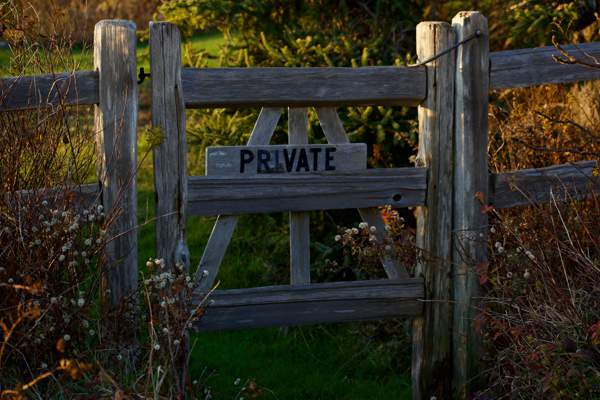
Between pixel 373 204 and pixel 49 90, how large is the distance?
1.77 meters

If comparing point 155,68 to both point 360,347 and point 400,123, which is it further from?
point 400,123

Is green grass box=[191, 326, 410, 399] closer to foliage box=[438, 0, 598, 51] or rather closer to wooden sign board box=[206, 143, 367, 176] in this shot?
wooden sign board box=[206, 143, 367, 176]

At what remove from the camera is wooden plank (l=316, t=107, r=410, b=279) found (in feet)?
17.3

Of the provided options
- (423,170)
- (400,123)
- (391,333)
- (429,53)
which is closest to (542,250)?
(423,170)

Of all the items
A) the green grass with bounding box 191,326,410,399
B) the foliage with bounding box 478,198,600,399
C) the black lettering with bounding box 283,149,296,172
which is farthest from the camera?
the green grass with bounding box 191,326,410,399

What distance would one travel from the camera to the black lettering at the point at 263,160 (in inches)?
200

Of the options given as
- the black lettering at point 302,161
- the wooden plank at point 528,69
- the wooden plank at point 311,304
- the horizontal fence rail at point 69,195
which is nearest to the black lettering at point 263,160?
the black lettering at point 302,161

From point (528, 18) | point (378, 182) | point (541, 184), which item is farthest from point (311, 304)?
point (528, 18)

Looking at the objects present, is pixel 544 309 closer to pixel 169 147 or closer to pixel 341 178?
pixel 341 178

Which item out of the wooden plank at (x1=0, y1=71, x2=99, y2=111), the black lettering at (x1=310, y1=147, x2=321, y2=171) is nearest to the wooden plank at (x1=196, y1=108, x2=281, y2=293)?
the black lettering at (x1=310, y1=147, x2=321, y2=171)

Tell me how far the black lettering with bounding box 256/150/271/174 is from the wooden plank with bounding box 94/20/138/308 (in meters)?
0.64

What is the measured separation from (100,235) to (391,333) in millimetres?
2901

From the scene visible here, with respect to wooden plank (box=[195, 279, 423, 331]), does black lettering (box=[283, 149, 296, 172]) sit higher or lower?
higher

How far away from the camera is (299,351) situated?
671cm
